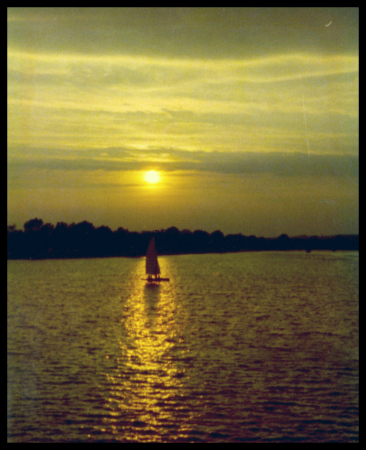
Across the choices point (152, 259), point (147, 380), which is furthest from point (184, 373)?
point (152, 259)

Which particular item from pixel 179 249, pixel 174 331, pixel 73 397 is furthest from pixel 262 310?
pixel 73 397

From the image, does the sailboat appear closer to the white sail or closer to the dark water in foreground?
the white sail

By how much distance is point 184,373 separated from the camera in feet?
109

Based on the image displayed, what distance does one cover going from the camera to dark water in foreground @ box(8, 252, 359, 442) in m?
24.7

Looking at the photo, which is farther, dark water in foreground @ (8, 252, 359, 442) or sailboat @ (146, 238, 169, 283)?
sailboat @ (146, 238, 169, 283)

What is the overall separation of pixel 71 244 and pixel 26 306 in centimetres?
4149

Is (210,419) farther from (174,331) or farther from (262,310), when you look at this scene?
(262,310)

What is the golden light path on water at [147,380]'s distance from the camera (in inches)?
967

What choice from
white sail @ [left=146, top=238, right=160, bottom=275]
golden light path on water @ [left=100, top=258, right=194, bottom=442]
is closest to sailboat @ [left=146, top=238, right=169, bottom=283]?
white sail @ [left=146, top=238, right=160, bottom=275]

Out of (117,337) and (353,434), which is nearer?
(353,434)

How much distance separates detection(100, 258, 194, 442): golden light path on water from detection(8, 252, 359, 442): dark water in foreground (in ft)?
0.29

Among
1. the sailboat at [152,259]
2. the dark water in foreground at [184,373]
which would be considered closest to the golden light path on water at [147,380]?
the dark water in foreground at [184,373]

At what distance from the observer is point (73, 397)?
94.9 feet

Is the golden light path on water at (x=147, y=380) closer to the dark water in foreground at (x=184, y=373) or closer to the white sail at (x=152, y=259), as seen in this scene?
the dark water in foreground at (x=184, y=373)
